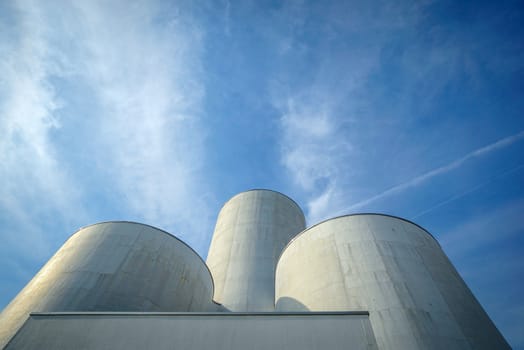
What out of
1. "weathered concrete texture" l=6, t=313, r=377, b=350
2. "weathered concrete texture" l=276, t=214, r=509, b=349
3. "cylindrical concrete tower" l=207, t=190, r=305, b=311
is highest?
"cylindrical concrete tower" l=207, t=190, r=305, b=311

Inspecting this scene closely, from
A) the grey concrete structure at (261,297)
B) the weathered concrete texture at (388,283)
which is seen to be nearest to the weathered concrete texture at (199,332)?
the grey concrete structure at (261,297)

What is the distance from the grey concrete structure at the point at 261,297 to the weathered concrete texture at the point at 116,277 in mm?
47

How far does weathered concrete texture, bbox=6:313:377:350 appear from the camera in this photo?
23.9 ft

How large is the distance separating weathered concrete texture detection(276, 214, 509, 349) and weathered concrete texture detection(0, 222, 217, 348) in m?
5.22

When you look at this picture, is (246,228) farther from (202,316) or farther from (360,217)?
(202,316)

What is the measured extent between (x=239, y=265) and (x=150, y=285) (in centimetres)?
726

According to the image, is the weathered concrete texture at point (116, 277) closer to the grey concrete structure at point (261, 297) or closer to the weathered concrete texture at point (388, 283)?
the grey concrete structure at point (261, 297)

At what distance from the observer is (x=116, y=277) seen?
11.3 meters

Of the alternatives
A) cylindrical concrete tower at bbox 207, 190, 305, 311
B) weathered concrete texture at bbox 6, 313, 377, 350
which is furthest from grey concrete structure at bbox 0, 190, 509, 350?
cylindrical concrete tower at bbox 207, 190, 305, 311

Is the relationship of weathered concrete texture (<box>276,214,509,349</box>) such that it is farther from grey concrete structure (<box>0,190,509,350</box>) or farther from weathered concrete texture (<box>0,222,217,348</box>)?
weathered concrete texture (<box>0,222,217,348</box>)

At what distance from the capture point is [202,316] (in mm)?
7984

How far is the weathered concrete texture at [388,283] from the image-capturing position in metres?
8.10

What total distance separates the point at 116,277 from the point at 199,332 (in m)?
5.92

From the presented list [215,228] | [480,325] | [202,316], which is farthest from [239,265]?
[480,325]
